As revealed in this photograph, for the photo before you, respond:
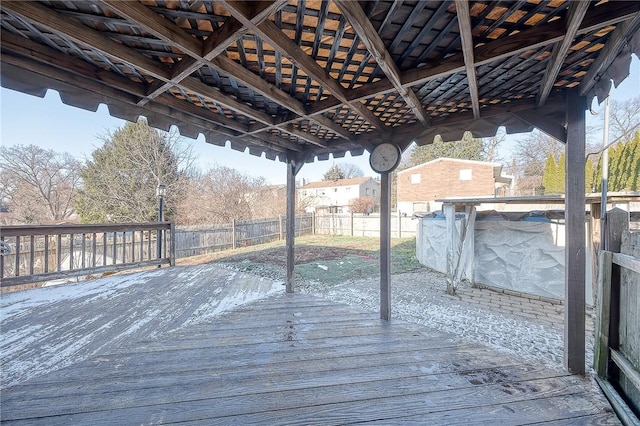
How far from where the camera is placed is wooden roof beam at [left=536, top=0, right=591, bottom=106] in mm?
1177

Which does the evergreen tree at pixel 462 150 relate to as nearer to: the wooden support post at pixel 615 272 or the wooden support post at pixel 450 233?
the wooden support post at pixel 450 233

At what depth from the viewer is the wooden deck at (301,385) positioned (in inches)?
61.7

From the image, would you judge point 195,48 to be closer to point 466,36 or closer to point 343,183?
point 466,36

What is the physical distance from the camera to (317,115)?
2.61 meters

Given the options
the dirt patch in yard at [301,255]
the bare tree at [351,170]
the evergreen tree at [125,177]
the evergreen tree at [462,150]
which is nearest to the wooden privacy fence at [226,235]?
the dirt patch in yard at [301,255]

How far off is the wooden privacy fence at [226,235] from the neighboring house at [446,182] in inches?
340

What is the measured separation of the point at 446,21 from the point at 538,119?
55.5 inches

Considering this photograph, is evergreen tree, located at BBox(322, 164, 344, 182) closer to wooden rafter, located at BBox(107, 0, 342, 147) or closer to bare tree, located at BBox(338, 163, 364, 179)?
bare tree, located at BBox(338, 163, 364, 179)

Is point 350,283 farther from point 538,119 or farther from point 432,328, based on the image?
point 538,119

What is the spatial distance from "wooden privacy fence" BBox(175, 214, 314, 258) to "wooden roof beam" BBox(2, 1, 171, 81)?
325 inches

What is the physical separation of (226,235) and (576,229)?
9.99 m

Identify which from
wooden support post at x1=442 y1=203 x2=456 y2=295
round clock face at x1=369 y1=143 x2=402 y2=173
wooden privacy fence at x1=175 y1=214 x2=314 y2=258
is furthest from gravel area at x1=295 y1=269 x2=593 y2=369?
wooden privacy fence at x1=175 y1=214 x2=314 y2=258

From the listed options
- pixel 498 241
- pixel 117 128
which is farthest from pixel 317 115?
pixel 117 128

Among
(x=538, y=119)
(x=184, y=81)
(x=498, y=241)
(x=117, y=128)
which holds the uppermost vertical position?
(x=117, y=128)
